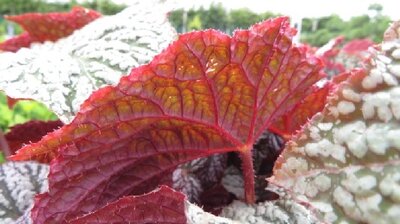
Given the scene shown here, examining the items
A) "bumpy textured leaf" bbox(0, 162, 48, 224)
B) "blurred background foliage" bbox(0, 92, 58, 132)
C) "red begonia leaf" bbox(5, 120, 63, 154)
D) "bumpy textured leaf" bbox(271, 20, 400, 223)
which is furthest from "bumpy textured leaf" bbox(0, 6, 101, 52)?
"bumpy textured leaf" bbox(271, 20, 400, 223)

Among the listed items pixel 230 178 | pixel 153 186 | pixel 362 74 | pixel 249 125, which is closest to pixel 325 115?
pixel 362 74

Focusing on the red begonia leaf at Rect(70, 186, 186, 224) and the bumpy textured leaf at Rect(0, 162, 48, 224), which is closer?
the red begonia leaf at Rect(70, 186, 186, 224)

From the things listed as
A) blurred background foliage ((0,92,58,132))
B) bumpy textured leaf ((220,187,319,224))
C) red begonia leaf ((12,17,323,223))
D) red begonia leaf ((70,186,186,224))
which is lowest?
blurred background foliage ((0,92,58,132))

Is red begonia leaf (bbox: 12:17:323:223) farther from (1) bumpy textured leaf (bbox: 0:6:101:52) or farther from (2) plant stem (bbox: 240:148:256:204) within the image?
(1) bumpy textured leaf (bbox: 0:6:101:52)

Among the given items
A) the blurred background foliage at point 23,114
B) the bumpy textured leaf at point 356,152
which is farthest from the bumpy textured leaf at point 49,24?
the bumpy textured leaf at point 356,152

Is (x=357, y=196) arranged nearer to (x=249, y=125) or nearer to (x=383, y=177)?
(x=383, y=177)

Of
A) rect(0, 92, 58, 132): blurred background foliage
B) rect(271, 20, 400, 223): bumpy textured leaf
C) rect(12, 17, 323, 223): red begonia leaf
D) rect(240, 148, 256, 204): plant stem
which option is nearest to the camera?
rect(271, 20, 400, 223): bumpy textured leaf

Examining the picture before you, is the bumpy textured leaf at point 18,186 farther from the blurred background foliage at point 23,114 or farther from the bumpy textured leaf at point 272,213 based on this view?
the blurred background foliage at point 23,114

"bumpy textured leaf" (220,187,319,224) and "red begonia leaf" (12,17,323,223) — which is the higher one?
"red begonia leaf" (12,17,323,223)

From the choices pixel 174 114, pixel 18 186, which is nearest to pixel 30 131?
pixel 18 186
